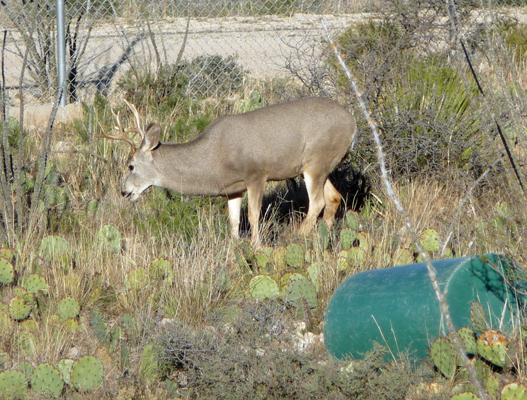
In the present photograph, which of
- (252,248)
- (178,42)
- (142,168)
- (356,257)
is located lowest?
(252,248)

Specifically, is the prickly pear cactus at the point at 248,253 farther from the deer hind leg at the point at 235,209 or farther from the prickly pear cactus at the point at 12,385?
the prickly pear cactus at the point at 12,385

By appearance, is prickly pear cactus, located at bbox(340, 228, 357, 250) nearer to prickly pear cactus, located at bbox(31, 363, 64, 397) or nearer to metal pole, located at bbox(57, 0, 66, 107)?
prickly pear cactus, located at bbox(31, 363, 64, 397)

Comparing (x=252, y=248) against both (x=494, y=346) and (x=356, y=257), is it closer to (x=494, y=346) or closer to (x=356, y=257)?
(x=356, y=257)

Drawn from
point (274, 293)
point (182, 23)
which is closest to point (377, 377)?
point (274, 293)

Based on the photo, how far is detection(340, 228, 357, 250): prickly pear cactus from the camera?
5.87 metres

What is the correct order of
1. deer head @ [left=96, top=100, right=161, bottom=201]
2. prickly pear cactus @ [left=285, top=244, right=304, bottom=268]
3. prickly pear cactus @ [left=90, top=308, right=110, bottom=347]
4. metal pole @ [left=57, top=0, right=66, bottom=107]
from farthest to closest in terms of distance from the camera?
metal pole @ [left=57, top=0, right=66, bottom=107], deer head @ [left=96, top=100, right=161, bottom=201], prickly pear cactus @ [left=285, top=244, right=304, bottom=268], prickly pear cactus @ [left=90, top=308, right=110, bottom=347]

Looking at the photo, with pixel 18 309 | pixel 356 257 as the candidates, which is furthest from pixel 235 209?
pixel 18 309

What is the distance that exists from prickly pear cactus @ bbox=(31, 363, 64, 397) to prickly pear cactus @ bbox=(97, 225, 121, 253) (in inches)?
80.0

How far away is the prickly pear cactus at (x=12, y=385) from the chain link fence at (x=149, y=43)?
550cm

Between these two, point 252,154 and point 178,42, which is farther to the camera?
point 178,42

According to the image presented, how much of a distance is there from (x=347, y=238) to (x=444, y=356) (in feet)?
7.24

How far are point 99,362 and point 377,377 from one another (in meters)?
1.58

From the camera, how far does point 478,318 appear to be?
148 inches

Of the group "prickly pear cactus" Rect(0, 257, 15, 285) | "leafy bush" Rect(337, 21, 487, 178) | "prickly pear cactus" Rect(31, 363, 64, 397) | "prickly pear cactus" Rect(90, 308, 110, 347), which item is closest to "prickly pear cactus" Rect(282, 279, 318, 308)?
"prickly pear cactus" Rect(90, 308, 110, 347)
